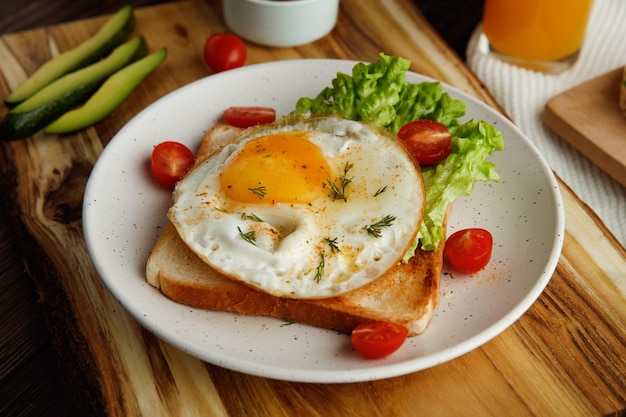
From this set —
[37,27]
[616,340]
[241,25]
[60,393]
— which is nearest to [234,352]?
[60,393]

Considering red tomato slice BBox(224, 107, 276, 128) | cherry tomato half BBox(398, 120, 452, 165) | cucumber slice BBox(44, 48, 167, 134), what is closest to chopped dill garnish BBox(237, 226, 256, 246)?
cherry tomato half BBox(398, 120, 452, 165)

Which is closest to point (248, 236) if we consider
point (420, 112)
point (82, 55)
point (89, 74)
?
point (420, 112)

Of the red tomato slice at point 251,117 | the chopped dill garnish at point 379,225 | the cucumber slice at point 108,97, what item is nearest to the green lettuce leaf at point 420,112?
the red tomato slice at point 251,117

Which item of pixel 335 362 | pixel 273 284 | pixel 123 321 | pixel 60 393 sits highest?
pixel 273 284

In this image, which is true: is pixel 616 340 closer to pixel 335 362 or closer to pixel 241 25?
pixel 335 362

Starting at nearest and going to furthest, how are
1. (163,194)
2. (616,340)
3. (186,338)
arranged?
(186,338) → (616,340) → (163,194)

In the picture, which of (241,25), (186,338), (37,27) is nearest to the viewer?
(186,338)
